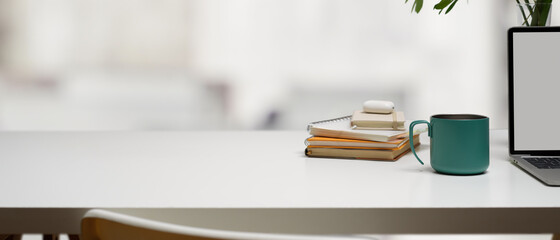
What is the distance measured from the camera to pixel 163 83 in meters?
3.13

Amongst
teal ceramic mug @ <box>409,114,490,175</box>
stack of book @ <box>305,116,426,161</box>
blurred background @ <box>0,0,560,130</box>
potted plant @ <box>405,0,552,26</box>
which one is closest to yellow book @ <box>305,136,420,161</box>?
stack of book @ <box>305,116,426,161</box>

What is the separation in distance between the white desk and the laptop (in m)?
0.07

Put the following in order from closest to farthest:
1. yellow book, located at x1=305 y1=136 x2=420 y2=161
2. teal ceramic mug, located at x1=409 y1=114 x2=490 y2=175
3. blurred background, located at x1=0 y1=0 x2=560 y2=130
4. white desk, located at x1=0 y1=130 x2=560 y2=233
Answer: white desk, located at x1=0 y1=130 x2=560 y2=233 < teal ceramic mug, located at x1=409 y1=114 x2=490 y2=175 < yellow book, located at x1=305 y1=136 x2=420 y2=161 < blurred background, located at x1=0 y1=0 x2=560 y2=130

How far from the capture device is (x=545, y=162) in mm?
1119

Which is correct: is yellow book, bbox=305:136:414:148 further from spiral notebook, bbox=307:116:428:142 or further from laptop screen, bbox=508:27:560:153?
laptop screen, bbox=508:27:560:153

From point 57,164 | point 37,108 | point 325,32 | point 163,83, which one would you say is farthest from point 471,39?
point 57,164

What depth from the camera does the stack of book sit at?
1.20 m

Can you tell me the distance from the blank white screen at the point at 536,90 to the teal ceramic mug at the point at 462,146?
18 cm

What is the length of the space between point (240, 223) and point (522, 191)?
42 cm

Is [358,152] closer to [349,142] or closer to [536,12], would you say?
[349,142]

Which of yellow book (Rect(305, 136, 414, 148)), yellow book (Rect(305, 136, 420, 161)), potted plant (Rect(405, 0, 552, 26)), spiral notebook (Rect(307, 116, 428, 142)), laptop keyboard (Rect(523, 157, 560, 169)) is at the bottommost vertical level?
laptop keyboard (Rect(523, 157, 560, 169))

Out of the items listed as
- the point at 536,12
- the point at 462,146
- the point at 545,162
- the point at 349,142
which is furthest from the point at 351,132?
the point at 536,12

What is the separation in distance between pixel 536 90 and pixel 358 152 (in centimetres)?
36

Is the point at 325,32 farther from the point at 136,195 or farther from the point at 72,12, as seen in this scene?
the point at 136,195
